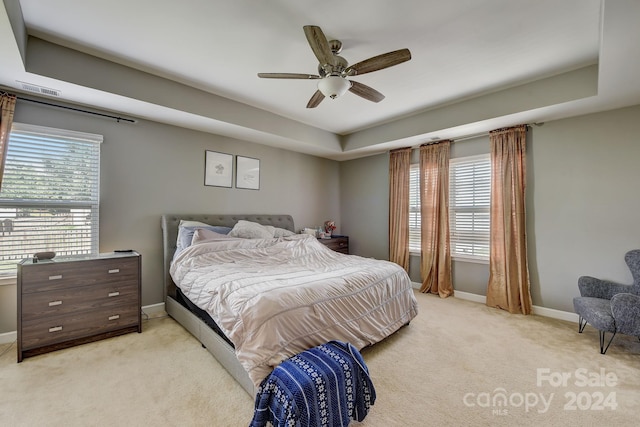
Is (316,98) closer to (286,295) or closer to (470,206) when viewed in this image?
(286,295)

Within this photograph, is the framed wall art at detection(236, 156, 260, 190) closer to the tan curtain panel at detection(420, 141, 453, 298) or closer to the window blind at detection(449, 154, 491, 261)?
the tan curtain panel at detection(420, 141, 453, 298)

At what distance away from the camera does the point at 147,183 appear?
3.50 m

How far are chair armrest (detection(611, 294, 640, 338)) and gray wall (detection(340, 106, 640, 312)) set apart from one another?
3.01ft

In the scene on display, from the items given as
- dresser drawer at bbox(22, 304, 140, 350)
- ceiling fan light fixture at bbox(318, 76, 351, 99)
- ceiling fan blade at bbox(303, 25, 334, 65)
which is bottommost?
dresser drawer at bbox(22, 304, 140, 350)

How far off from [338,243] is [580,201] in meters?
3.52

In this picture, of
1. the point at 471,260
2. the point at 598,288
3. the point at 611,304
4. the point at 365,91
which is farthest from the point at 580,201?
the point at 365,91

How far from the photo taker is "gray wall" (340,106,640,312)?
3016 mm

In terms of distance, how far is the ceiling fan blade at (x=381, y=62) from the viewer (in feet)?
6.54

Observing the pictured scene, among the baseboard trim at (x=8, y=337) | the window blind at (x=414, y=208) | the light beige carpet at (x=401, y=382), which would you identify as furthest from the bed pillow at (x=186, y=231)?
the window blind at (x=414, y=208)

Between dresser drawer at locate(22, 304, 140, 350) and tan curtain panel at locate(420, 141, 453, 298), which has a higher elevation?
tan curtain panel at locate(420, 141, 453, 298)

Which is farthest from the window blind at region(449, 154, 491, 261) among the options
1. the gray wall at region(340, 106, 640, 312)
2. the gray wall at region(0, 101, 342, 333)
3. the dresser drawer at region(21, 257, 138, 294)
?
the dresser drawer at region(21, 257, 138, 294)

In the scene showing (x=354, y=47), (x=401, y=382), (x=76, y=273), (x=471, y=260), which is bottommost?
(x=401, y=382)

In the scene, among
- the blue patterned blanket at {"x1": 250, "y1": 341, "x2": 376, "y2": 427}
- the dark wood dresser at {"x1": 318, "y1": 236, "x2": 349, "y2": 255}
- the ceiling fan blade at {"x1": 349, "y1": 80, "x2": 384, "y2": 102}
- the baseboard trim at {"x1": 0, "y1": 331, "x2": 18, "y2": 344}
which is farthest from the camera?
the dark wood dresser at {"x1": 318, "y1": 236, "x2": 349, "y2": 255}

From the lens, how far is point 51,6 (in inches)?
78.1
